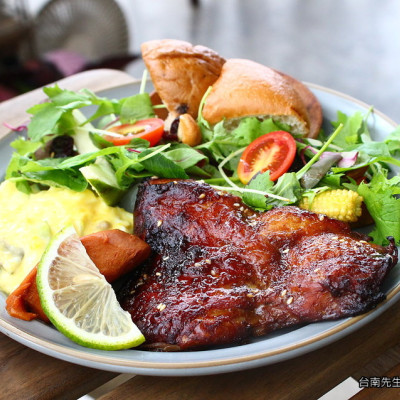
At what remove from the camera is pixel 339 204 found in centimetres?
199

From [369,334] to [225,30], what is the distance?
557 cm

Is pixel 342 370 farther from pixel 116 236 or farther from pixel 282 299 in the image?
pixel 116 236

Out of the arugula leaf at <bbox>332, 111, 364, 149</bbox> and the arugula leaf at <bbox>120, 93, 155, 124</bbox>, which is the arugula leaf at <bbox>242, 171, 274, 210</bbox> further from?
the arugula leaf at <bbox>120, 93, 155, 124</bbox>

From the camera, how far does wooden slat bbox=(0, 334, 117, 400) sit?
161 centimetres

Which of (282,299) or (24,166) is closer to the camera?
(282,299)

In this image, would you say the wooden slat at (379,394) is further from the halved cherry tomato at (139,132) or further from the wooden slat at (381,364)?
the halved cherry tomato at (139,132)

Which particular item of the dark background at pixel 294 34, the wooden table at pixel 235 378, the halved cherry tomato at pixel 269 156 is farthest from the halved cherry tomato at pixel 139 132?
the dark background at pixel 294 34

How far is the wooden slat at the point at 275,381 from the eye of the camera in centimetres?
160

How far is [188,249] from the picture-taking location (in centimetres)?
180

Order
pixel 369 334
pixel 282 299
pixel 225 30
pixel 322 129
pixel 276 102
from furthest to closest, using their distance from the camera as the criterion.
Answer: pixel 225 30, pixel 322 129, pixel 276 102, pixel 369 334, pixel 282 299

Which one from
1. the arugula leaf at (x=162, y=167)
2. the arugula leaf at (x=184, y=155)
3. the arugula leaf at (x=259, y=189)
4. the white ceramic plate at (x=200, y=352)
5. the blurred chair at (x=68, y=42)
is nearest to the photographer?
the white ceramic plate at (x=200, y=352)

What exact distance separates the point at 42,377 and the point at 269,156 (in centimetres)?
125

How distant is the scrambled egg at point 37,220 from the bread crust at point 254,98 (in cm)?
70

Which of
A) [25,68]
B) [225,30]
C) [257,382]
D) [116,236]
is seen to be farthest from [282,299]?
[225,30]
